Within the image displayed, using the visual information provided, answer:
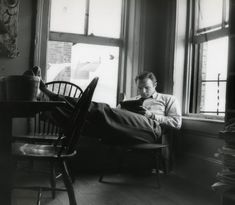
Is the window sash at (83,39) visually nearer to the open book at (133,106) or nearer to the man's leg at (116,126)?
the open book at (133,106)

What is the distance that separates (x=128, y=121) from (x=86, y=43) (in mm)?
1528

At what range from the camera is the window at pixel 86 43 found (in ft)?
12.8

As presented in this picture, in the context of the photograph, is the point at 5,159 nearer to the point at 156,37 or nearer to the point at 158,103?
the point at 158,103

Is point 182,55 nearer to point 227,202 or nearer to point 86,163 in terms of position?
point 86,163

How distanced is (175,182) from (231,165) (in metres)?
1.25

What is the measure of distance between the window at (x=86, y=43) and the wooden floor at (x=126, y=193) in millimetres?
1107

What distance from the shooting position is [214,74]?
3385 mm

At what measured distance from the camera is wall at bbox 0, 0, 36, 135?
359cm

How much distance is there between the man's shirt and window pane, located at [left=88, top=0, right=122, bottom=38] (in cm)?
107

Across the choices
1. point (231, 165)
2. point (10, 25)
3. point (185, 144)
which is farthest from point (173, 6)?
point (231, 165)

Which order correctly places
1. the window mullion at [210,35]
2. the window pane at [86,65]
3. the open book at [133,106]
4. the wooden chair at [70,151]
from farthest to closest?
the window pane at [86,65] < the window mullion at [210,35] < the open book at [133,106] < the wooden chair at [70,151]

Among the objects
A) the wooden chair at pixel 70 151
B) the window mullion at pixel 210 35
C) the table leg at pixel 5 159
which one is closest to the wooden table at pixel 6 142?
the table leg at pixel 5 159

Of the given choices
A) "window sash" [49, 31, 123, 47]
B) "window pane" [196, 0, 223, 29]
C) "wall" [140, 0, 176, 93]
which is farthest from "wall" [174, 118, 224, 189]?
"window sash" [49, 31, 123, 47]

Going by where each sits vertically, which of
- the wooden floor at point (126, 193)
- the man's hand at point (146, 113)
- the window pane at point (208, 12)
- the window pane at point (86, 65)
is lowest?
the wooden floor at point (126, 193)
